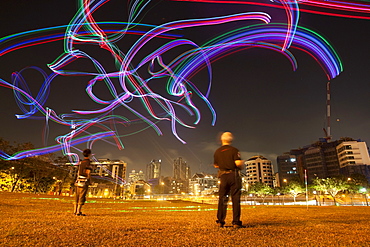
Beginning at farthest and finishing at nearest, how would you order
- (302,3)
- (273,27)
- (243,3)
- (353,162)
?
(353,162)
(273,27)
(243,3)
(302,3)

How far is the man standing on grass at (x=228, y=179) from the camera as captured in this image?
529 centimetres

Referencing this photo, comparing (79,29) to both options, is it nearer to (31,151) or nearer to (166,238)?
(166,238)

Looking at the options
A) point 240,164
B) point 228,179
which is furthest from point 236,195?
point 240,164

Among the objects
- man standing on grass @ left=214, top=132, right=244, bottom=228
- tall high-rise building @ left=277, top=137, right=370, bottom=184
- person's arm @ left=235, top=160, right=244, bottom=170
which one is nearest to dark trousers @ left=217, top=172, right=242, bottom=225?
man standing on grass @ left=214, top=132, right=244, bottom=228

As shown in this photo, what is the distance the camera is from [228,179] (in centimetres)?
544

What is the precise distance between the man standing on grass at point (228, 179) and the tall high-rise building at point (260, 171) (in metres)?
198

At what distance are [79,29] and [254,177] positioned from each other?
19497cm

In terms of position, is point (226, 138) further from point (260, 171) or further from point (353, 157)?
point (260, 171)

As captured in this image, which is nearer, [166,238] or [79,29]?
[166,238]

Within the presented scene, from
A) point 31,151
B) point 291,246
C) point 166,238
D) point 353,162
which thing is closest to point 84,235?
point 166,238

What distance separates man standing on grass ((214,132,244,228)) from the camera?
5.29m

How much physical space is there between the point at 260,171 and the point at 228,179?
19986 centimetres

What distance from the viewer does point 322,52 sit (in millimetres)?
18797

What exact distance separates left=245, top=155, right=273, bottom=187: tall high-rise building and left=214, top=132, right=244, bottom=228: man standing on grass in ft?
648
